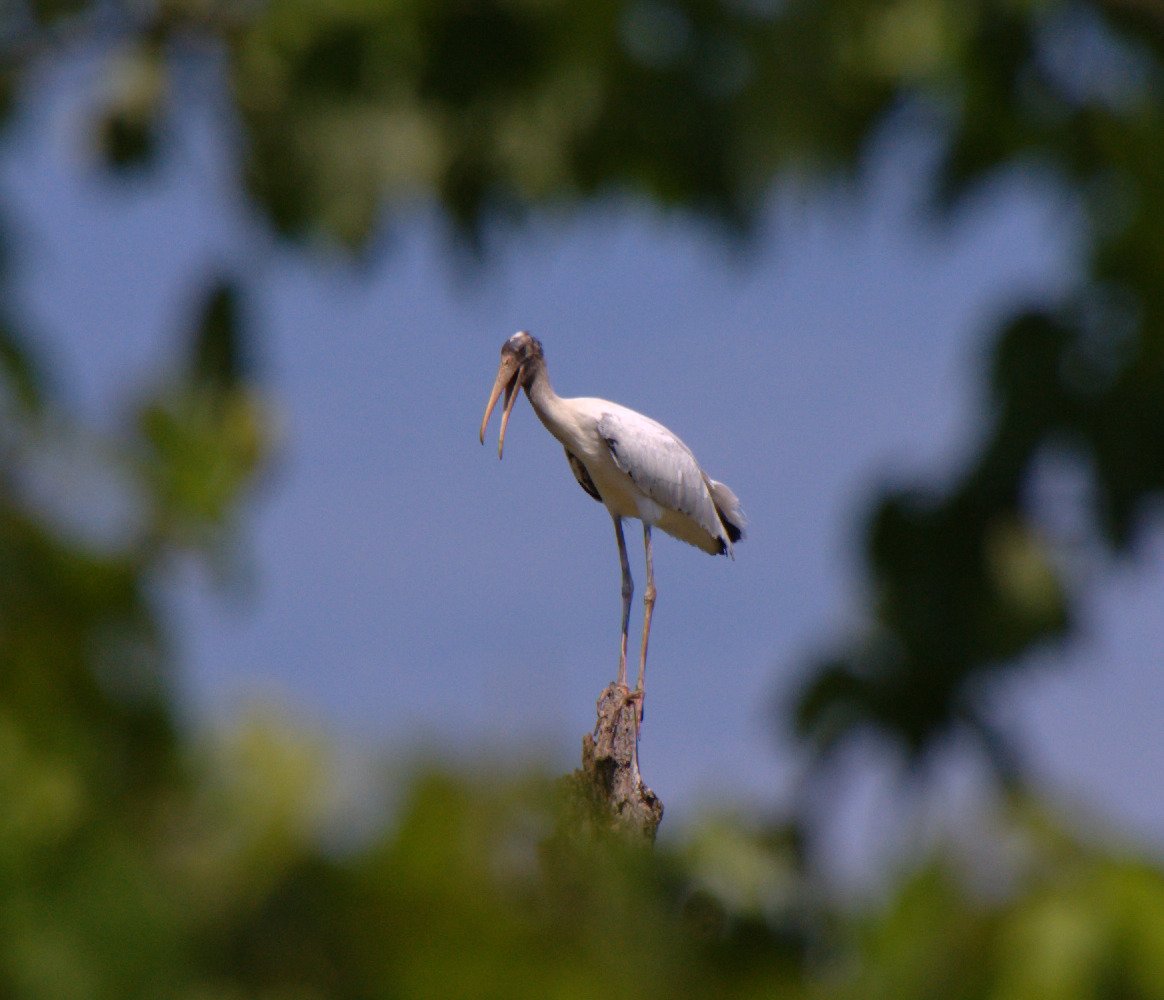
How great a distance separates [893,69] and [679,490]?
33.3 feet

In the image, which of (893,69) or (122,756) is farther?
(893,69)

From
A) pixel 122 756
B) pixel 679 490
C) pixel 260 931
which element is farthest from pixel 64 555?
pixel 679 490

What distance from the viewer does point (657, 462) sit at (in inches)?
467

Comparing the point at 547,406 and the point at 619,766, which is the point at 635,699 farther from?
the point at 547,406

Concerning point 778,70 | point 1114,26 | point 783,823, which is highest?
point 1114,26

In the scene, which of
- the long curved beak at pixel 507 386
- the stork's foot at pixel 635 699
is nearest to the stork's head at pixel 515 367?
the long curved beak at pixel 507 386

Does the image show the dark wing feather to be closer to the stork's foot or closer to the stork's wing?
the stork's wing

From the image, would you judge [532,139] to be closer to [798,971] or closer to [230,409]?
[230,409]

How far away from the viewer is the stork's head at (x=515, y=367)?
11.6 m

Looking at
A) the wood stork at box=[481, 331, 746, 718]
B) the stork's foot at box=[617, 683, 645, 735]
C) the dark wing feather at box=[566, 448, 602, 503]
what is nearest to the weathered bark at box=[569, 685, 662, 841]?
the stork's foot at box=[617, 683, 645, 735]

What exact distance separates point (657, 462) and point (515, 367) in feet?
4.02

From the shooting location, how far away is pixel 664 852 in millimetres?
1700

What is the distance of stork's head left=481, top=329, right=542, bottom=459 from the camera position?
1162cm

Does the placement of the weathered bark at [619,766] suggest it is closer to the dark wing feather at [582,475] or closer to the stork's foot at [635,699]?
the stork's foot at [635,699]
